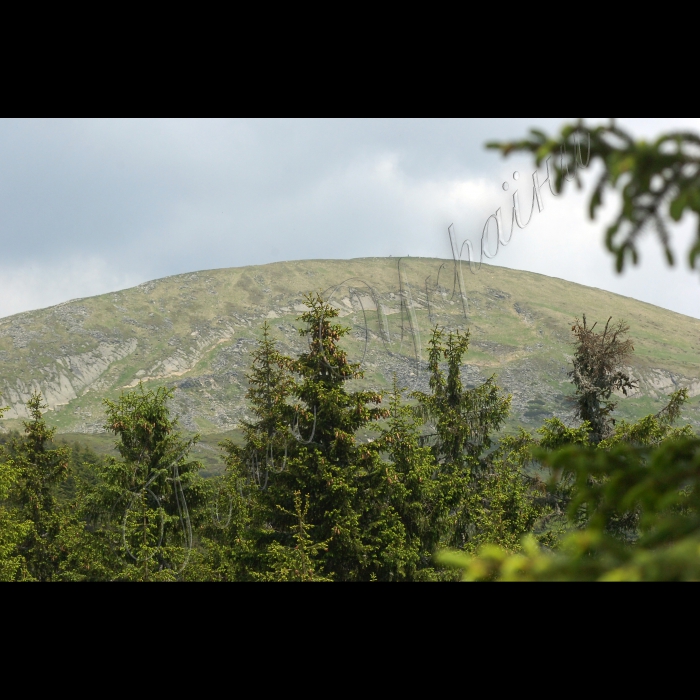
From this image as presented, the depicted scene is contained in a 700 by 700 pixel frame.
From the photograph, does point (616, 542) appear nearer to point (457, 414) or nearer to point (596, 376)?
point (596, 376)

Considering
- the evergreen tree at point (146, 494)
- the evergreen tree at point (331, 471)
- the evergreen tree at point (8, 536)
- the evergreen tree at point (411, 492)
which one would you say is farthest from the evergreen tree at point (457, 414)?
the evergreen tree at point (8, 536)

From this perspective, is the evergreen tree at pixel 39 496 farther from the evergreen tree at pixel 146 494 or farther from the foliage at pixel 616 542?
the foliage at pixel 616 542

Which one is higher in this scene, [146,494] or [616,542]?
[146,494]

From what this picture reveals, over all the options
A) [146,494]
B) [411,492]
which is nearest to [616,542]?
[411,492]

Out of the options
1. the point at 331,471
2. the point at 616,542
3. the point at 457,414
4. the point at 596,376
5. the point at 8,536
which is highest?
the point at 596,376

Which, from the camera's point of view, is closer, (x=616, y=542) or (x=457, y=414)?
(x=616, y=542)

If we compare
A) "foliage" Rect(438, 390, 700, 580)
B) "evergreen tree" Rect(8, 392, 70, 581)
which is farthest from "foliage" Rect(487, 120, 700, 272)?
"evergreen tree" Rect(8, 392, 70, 581)

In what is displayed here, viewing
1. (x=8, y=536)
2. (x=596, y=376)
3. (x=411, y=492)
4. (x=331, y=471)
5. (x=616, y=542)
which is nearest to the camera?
(x=616, y=542)

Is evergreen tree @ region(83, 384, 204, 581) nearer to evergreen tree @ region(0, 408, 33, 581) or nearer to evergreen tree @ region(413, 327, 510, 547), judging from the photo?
evergreen tree @ region(0, 408, 33, 581)

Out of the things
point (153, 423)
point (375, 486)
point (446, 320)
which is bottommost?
point (375, 486)
